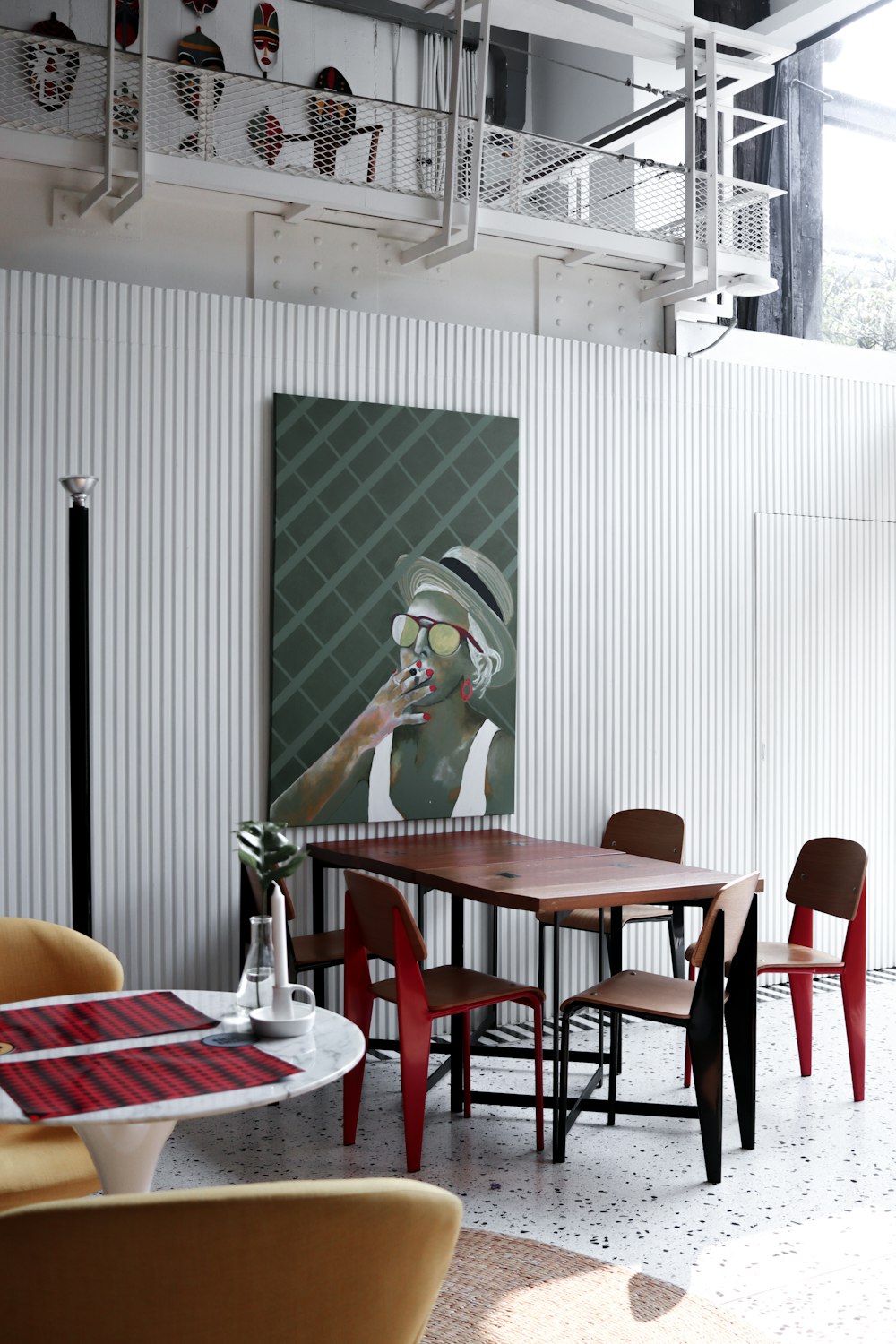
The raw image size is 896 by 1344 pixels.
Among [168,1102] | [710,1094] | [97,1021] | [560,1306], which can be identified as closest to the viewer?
[168,1102]

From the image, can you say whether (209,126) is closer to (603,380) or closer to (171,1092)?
(603,380)

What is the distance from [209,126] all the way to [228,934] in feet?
10.5

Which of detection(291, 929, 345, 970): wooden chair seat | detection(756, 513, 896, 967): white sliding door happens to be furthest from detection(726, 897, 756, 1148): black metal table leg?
detection(756, 513, 896, 967): white sliding door

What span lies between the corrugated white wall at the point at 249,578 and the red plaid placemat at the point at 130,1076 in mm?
2407

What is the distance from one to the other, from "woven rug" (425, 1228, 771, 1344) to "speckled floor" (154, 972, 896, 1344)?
0.29 ft

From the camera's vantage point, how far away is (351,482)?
17.9 feet

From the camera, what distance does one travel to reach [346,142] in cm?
579

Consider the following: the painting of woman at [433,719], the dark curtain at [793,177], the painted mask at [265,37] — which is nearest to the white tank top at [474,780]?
the painting of woman at [433,719]

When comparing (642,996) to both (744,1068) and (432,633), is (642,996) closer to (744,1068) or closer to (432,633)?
(744,1068)

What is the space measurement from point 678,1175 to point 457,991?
0.88 meters

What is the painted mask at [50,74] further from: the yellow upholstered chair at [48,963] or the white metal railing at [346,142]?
the yellow upholstered chair at [48,963]

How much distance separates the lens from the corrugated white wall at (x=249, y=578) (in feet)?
16.1

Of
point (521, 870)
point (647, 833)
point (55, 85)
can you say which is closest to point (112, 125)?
point (55, 85)

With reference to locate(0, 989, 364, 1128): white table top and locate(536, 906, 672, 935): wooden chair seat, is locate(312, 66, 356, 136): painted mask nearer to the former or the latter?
locate(536, 906, 672, 935): wooden chair seat
